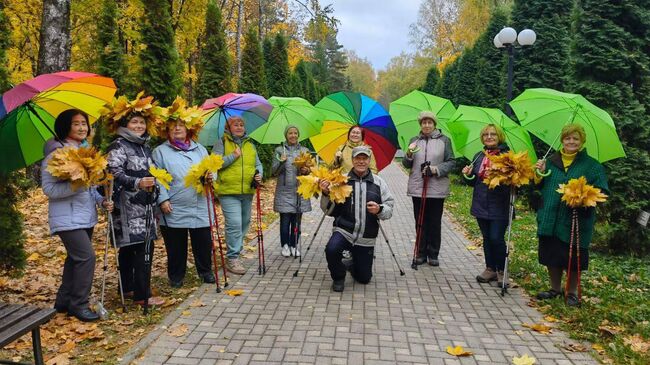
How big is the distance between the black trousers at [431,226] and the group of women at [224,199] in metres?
0.01

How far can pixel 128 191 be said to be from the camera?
185 inches

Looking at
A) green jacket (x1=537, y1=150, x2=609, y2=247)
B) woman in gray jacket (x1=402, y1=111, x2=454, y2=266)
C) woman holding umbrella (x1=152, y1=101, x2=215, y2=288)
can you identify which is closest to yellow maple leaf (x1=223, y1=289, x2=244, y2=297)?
woman holding umbrella (x1=152, y1=101, x2=215, y2=288)

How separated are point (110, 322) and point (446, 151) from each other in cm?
452

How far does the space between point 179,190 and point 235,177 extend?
35.9 inches

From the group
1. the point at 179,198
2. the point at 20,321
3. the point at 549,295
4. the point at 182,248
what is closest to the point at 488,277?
the point at 549,295

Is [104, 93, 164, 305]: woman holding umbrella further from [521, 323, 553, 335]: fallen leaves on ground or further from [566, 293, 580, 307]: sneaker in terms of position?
[566, 293, 580, 307]: sneaker

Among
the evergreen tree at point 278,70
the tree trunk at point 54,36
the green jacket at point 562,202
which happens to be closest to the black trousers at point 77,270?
the tree trunk at point 54,36

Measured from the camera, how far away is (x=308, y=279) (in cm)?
601

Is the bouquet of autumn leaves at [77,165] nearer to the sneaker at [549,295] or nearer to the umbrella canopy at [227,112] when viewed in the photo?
the umbrella canopy at [227,112]

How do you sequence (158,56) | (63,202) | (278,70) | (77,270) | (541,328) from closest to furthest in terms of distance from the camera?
1. (63,202)
2. (77,270)
3. (541,328)
4. (158,56)
5. (278,70)

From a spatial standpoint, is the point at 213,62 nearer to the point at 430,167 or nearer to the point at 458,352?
the point at 430,167

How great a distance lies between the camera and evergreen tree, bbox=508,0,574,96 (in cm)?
1346

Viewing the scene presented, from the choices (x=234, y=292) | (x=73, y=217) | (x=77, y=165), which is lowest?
(x=234, y=292)

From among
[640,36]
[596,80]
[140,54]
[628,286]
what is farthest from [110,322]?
[640,36]
